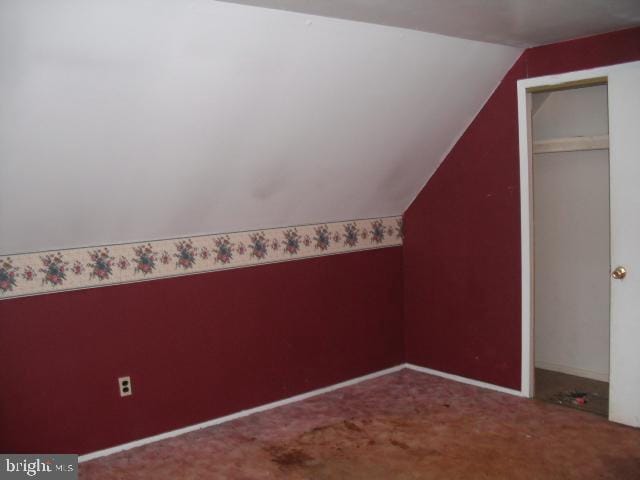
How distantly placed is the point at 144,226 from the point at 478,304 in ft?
7.13

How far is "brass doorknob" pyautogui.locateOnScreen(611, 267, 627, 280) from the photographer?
325 centimetres

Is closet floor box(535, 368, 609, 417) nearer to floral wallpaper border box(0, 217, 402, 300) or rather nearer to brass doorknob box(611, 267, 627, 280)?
brass doorknob box(611, 267, 627, 280)

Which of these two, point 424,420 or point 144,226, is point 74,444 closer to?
point 144,226

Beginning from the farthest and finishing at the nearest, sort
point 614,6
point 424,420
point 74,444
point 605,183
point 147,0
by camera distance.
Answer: point 605,183, point 424,420, point 74,444, point 614,6, point 147,0

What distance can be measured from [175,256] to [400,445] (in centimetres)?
155

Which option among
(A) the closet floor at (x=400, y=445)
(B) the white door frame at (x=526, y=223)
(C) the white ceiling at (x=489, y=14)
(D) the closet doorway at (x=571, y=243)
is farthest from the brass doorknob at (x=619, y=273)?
(C) the white ceiling at (x=489, y=14)

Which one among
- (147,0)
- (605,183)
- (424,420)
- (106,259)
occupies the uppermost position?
(147,0)

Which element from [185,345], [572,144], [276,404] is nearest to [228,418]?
[276,404]

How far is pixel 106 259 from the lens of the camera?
3119 millimetres

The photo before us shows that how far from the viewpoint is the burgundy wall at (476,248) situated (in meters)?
3.75

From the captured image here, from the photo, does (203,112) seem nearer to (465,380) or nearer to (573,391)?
(465,380)

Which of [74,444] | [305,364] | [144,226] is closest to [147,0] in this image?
[144,226]

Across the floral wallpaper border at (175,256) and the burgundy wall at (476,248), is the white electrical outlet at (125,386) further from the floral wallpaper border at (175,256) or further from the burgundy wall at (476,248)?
the burgundy wall at (476,248)

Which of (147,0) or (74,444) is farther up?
(147,0)
